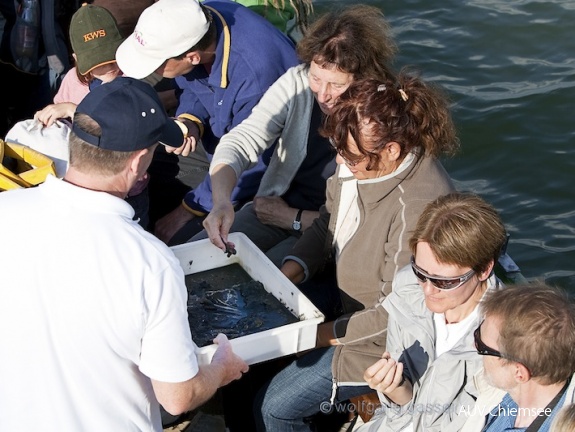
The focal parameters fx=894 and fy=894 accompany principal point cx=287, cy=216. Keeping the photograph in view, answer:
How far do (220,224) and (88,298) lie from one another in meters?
1.27

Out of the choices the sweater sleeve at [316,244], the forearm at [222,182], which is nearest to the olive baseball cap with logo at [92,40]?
the forearm at [222,182]

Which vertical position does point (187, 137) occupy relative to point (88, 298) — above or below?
below

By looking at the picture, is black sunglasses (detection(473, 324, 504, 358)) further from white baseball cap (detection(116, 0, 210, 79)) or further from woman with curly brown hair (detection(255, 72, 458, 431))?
white baseball cap (detection(116, 0, 210, 79))

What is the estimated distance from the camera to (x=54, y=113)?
4051 mm

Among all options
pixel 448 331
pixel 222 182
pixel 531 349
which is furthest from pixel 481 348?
pixel 222 182

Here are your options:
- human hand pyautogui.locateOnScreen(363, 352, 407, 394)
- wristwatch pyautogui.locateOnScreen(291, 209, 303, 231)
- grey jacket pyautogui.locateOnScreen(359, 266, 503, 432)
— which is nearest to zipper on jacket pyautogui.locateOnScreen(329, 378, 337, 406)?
grey jacket pyautogui.locateOnScreen(359, 266, 503, 432)

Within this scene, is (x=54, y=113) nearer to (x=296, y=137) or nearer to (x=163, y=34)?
(x=163, y=34)

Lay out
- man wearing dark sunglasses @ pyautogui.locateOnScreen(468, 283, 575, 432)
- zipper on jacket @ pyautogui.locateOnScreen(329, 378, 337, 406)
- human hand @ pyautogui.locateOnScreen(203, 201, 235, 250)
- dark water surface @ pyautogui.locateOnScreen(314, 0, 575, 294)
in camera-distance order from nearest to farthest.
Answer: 1. man wearing dark sunglasses @ pyautogui.locateOnScreen(468, 283, 575, 432)
2. zipper on jacket @ pyautogui.locateOnScreen(329, 378, 337, 406)
3. human hand @ pyautogui.locateOnScreen(203, 201, 235, 250)
4. dark water surface @ pyautogui.locateOnScreen(314, 0, 575, 294)

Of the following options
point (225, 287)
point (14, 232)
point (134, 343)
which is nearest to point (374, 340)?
point (225, 287)

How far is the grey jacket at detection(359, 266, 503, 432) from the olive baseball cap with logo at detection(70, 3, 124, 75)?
1.88m

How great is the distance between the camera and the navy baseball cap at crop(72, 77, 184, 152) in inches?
91.9

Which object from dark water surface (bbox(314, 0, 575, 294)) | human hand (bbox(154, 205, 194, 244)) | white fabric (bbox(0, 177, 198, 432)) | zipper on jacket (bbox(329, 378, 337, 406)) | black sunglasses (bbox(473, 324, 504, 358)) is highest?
white fabric (bbox(0, 177, 198, 432))

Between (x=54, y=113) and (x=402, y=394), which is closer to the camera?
(x=402, y=394)

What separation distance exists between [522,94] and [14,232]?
18.8 feet
